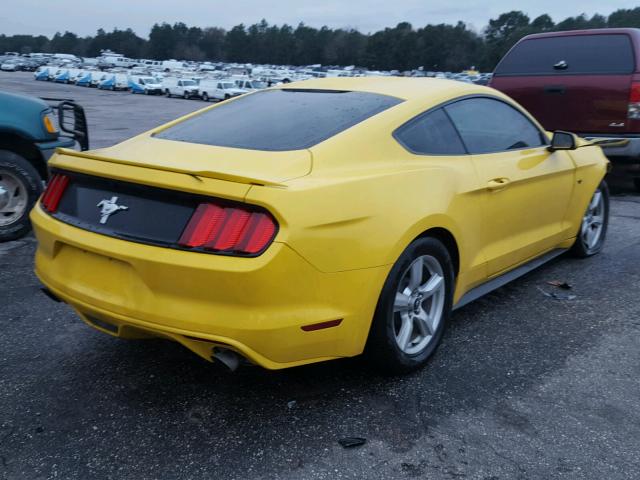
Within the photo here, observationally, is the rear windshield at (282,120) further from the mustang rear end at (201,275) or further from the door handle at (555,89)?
the door handle at (555,89)

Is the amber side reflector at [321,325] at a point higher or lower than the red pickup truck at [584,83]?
lower

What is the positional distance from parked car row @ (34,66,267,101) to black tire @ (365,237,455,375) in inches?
1262

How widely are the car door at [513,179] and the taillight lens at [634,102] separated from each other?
3.22 metres

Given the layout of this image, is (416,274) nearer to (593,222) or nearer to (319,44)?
(593,222)

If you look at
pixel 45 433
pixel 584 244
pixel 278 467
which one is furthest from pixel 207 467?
pixel 584 244

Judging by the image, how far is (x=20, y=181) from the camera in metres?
5.48

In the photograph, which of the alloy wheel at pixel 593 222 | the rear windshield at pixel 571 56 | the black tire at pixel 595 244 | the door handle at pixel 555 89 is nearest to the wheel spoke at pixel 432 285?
the black tire at pixel 595 244

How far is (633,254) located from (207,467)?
437 centimetres

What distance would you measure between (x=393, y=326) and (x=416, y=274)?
0.29 meters

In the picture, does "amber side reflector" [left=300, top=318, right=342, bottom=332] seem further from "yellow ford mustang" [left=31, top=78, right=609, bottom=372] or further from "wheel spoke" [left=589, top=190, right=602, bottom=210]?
"wheel spoke" [left=589, top=190, right=602, bottom=210]

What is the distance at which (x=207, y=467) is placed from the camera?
2457 millimetres

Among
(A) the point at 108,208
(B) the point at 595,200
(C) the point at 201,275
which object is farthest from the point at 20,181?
(B) the point at 595,200

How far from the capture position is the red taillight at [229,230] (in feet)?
8.05

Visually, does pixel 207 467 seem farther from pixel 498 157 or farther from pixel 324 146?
pixel 498 157
